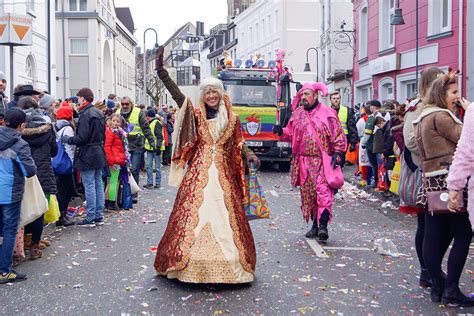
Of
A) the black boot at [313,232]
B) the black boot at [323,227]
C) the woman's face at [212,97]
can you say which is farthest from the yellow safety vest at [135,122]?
the woman's face at [212,97]

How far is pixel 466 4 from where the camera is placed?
16594 millimetres

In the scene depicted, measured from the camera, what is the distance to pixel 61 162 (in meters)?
9.28

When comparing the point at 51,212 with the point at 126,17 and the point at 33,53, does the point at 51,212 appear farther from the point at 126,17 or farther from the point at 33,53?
the point at 126,17

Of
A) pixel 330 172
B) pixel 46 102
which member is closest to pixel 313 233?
pixel 330 172

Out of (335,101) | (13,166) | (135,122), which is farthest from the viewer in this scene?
(335,101)

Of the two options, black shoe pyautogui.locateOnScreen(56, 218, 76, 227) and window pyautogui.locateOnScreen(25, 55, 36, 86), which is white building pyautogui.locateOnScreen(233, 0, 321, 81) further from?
black shoe pyautogui.locateOnScreen(56, 218, 76, 227)

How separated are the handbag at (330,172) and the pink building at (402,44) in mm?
9505

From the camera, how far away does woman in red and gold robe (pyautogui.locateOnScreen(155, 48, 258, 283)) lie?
18.5 ft

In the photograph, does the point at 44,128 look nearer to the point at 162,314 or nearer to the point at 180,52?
the point at 162,314

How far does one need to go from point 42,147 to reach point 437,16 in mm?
14430

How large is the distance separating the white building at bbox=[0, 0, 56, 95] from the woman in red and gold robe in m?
15.4

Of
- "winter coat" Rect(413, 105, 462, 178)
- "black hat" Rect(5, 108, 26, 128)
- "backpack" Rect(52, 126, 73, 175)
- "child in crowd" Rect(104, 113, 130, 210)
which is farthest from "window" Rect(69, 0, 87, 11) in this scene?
"winter coat" Rect(413, 105, 462, 178)

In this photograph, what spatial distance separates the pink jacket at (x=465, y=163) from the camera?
4789 millimetres

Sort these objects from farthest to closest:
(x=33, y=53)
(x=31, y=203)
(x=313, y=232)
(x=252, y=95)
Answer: (x=33, y=53)
(x=252, y=95)
(x=313, y=232)
(x=31, y=203)
